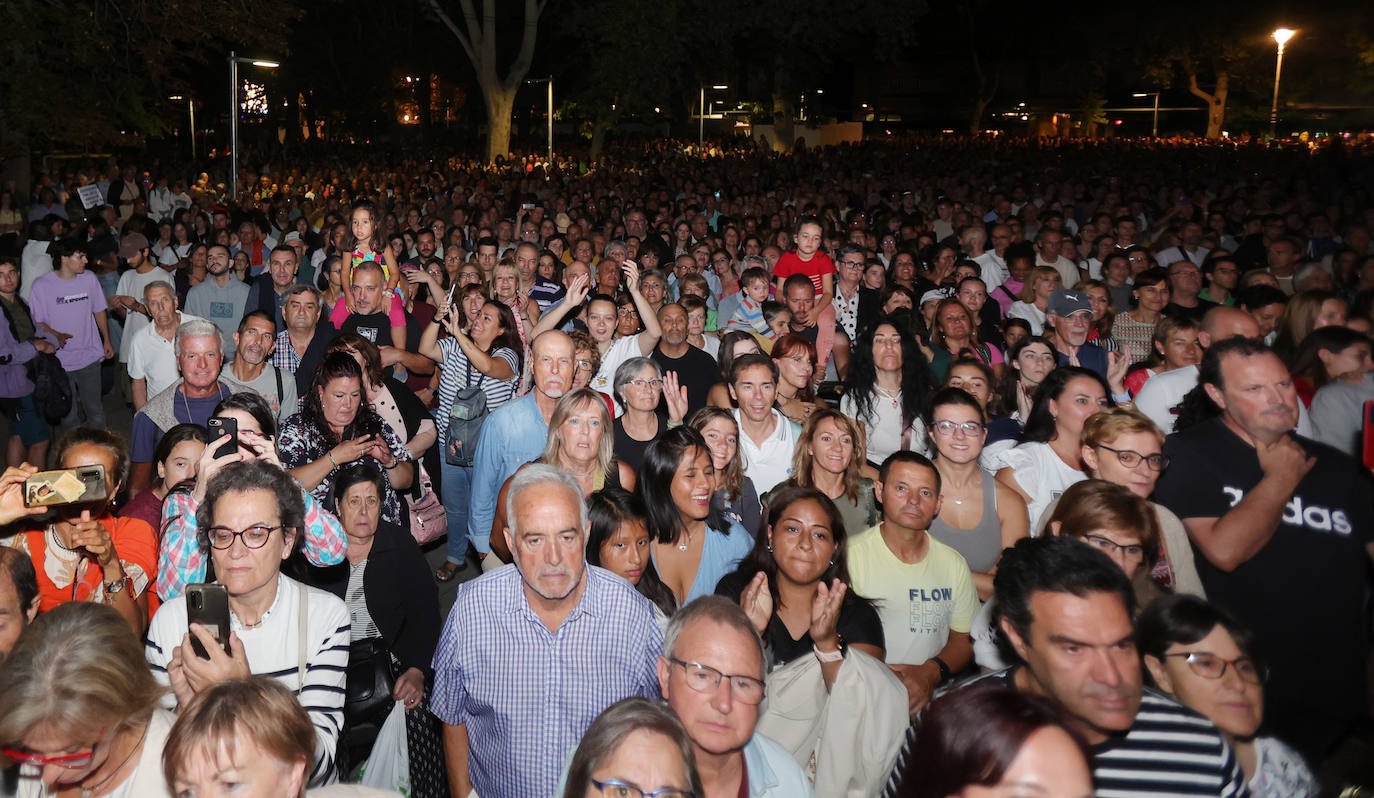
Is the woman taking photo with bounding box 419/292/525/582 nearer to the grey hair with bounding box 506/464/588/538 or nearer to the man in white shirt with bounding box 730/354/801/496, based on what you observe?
the man in white shirt with bounding box 730/354/801/496

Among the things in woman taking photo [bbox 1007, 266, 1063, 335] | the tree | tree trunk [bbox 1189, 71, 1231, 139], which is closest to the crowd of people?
woman taking photo [bbox 1007, 266, 1063, 335]

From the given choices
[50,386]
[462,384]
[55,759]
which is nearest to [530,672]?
[55,759]

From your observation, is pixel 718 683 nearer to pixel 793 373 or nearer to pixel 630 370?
pixel 630 370

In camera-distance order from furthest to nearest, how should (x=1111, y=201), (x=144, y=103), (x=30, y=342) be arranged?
1. (x=144, y=103)
2. (x=1111, y=201)
3. (x=30, y=342)

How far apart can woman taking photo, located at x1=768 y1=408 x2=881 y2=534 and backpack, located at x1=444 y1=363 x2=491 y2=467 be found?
2417 mm

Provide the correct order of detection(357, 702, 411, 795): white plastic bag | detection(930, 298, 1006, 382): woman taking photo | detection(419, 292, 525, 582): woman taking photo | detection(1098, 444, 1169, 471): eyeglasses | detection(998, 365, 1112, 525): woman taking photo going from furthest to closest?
detection(930, 298, 1006, 382): woman taking photo < detection(419, 292, 525, 582): woman taking photo < detection(998, 365, 1112, 525): woman taking photo < detection(1098, 444, 1169, 471): eyeglasses < detection(357, 702, 411, 795): white plastic bag

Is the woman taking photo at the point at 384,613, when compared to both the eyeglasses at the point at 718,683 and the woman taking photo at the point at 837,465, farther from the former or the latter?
the woman taking photo at the point at 837,465

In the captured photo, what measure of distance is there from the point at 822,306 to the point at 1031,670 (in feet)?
19.1

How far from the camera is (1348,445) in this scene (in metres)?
4.97

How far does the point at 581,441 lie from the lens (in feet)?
16.3

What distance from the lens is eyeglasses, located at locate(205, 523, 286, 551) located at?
11.1 feet

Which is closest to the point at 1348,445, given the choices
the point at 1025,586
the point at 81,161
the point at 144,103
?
the point at 1025,586

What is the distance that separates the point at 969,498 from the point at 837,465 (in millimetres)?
616

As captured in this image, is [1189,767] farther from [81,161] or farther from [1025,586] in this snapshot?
[81,161]
